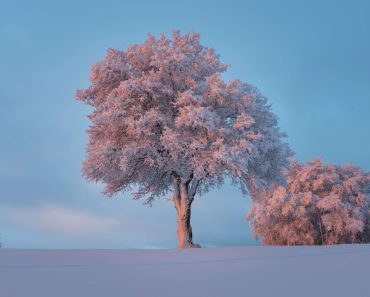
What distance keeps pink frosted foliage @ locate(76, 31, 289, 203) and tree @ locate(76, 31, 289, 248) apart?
2.1 inches

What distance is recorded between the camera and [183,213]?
80.8 ft

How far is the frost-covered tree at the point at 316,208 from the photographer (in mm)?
38781

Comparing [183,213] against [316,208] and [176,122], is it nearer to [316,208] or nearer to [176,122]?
[176,122]

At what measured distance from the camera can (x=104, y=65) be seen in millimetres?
24562

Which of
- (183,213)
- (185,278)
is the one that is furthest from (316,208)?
(185,278)

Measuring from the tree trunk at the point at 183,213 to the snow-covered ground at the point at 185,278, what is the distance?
11876mm

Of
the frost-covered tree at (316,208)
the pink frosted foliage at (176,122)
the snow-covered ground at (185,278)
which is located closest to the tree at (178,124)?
the pink frosted foliage at (176,122)

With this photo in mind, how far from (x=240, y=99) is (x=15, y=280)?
57.3 ft

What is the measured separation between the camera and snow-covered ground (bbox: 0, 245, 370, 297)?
24.6ft

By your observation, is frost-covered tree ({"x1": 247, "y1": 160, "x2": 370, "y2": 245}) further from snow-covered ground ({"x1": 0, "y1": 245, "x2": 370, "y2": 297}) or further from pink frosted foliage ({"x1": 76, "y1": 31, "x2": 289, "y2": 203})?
snow-covered ground ({"x1": 0, "y1": 245, "x2": 370, "y2": 297})

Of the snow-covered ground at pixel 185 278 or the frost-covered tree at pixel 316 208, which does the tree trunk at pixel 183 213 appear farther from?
the frost-covered tree at pixel 316 208

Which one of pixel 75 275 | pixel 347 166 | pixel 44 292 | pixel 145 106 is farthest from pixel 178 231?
pixel 347 166

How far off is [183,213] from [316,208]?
20.7 meters

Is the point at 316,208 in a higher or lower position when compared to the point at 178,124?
lower
